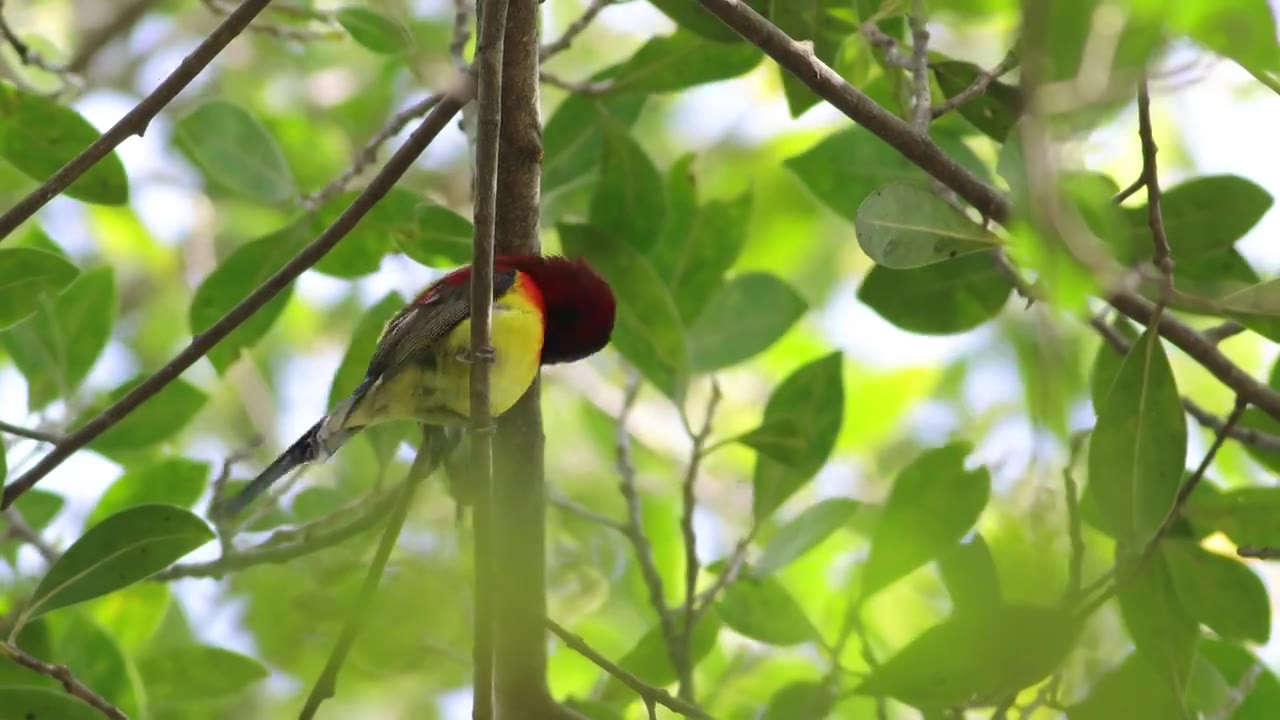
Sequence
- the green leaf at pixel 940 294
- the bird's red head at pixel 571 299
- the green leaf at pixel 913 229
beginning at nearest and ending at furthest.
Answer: the green leaf at pixel 913 229
the green leaf at pixel 940 294
the bird's red head at pixel 571 299

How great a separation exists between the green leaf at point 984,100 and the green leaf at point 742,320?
0.80 metres

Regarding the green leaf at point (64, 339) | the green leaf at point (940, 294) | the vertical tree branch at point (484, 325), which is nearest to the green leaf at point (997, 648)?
the vertical tree branch at point (484, 325)

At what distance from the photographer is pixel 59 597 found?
2803 millimetres

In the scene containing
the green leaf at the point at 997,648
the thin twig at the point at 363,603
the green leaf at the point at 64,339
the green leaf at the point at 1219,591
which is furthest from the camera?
the green leaf at the point at 64,339

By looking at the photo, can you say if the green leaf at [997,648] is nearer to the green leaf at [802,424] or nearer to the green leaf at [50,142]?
the green leaf at [802,424]

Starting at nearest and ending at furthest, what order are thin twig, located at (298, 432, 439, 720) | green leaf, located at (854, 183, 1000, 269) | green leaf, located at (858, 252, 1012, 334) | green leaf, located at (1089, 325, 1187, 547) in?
1. thin twig, located at (298, 432, 439, 720)
2. green leaf, located at (854, 183, 1000, 269)
3. green leaf, located at (1089, 325, 1187, 547)
4. green leaf, located at (858, 252, 1012, 334)

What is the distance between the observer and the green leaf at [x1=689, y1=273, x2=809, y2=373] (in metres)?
3.73

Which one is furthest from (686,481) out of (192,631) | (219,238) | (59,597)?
(219,238)

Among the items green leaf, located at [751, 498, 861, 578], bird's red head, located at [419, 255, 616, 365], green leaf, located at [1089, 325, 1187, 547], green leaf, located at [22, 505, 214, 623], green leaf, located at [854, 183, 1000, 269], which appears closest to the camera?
green leaf, located at [854, 183, 1000, 269]

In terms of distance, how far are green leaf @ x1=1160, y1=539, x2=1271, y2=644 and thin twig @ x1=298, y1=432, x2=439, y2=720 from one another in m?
1.64

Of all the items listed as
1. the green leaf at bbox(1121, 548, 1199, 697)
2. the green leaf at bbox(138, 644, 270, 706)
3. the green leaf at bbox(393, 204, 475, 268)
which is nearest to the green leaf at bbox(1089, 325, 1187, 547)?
the green leaf at bbox(1121, 548, 1199, 697)

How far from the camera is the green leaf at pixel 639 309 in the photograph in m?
3.44

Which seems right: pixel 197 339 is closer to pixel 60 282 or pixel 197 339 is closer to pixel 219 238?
pixel 60 282

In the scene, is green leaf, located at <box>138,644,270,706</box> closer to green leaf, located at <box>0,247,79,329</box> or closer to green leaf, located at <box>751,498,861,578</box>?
green leaf, located at <box>0,247,79,329</box>
